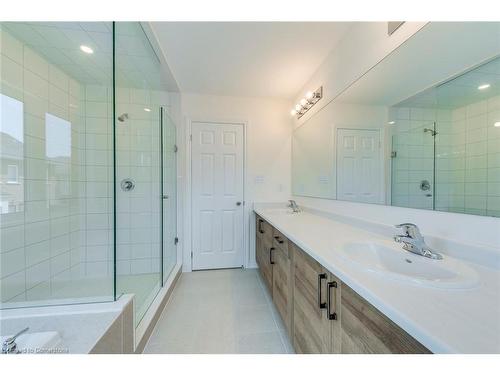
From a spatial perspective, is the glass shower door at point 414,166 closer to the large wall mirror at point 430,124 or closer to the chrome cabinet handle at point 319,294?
the large wall mirror at point 430,124

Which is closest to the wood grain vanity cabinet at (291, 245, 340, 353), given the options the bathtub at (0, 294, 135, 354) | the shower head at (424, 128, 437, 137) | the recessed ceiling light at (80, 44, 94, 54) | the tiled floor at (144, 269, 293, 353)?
the tiled floor at (144, 269, 293, 353)

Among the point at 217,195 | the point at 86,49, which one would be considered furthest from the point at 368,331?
the point at 86,49

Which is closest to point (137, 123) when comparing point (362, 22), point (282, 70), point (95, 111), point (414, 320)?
point (95, 111)

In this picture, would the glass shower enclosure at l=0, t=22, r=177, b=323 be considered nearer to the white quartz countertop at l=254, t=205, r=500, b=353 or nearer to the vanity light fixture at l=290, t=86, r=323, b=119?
A: the white quartz countertop at l=254, t=205, r=500, b=353

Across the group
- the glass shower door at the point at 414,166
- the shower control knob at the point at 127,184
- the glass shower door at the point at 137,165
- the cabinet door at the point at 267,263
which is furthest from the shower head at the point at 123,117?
the glass shower door at the point at 414,166

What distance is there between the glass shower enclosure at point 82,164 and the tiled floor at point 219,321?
0.85ft

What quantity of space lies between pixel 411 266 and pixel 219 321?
1.42m

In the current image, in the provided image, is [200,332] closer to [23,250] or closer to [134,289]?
[134,289]

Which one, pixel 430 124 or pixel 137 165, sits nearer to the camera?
pixel 430 124

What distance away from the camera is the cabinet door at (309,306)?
2.83 feet

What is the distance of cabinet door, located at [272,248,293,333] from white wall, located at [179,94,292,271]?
1.09 metres

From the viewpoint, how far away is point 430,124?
3.25 feet

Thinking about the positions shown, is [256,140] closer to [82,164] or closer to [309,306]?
[82,164]

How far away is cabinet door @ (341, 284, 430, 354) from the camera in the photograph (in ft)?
1.63
